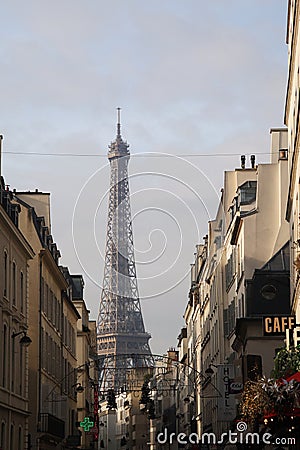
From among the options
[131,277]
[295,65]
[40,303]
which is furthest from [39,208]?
[131,277]

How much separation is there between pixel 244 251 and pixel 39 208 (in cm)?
1711

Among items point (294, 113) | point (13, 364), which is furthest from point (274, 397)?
point (13, 364)

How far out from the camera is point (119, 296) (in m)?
192

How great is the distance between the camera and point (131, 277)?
19200cm

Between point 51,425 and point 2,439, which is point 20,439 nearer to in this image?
point 2,439

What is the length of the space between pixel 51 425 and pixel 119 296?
135583mm

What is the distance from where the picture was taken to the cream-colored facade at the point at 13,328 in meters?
42.0

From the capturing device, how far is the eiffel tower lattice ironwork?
18388 cm

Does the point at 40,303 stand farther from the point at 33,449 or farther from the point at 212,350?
the point at 212,350

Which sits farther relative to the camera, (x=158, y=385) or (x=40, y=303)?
(x=158, y=385)

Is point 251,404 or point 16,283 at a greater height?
point 16,283

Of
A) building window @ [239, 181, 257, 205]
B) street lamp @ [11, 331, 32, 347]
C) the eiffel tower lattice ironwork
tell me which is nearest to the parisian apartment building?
street lamp @ [11, 331, 32, 347]

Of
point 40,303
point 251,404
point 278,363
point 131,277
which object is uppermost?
point 131,277

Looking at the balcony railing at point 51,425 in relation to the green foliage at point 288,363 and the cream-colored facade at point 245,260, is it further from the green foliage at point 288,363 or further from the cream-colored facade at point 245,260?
the green foliage at point 288,363
